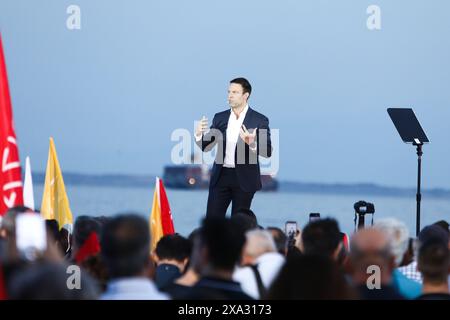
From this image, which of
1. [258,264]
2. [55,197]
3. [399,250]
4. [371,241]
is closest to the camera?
[371,241]

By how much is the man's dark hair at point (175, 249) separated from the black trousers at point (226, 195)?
286cm

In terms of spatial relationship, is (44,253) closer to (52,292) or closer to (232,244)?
(52,292)

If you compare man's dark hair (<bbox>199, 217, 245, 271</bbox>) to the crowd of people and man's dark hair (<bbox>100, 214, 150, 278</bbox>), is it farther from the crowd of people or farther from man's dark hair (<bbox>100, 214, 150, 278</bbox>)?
man's dark hair (<bbox>100, 214, 150, 278</bbox>)

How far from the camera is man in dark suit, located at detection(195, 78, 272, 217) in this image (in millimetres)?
8797

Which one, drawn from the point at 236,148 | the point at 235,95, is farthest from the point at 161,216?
the point at 235,95

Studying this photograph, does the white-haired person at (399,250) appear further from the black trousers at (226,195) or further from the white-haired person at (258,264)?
the black trousers at (226,195)

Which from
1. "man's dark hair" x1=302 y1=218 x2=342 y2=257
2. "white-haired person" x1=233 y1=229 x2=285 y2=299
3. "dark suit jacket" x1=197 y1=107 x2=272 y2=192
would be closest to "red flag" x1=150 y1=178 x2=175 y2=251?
"dark suit jacket" x1=197 y1=107 x2=272 y2=192

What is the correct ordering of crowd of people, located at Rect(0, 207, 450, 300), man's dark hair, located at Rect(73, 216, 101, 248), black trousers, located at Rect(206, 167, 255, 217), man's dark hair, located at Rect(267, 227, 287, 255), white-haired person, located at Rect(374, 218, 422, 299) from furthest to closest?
black trousers, located at Rect(206, 167, 255, 217), man's dark hair, located at Rect(267, 227, 287, 255), man's dark hair, located at Rect(73, 216, 101, 248), white-haired person, located at Rect(374, 218, 422, 299), crowd of people, located at Rect(0, 207, 450, 300)

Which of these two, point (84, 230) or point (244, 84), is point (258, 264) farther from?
point (244, 84)

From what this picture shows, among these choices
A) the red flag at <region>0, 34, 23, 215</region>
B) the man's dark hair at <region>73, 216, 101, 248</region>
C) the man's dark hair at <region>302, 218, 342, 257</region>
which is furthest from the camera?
the man's dark hair at <region>73, 216, 101, 248</region>

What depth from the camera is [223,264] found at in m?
4.41

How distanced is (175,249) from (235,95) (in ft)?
9.77

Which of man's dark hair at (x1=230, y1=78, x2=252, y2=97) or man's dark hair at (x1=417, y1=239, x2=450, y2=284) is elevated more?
man's dark hair at (x1=230, y1=78, x2=252, y2=97)

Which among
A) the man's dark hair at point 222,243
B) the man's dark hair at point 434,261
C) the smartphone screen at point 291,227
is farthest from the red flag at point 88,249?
the smartphone screen at point 291,227
